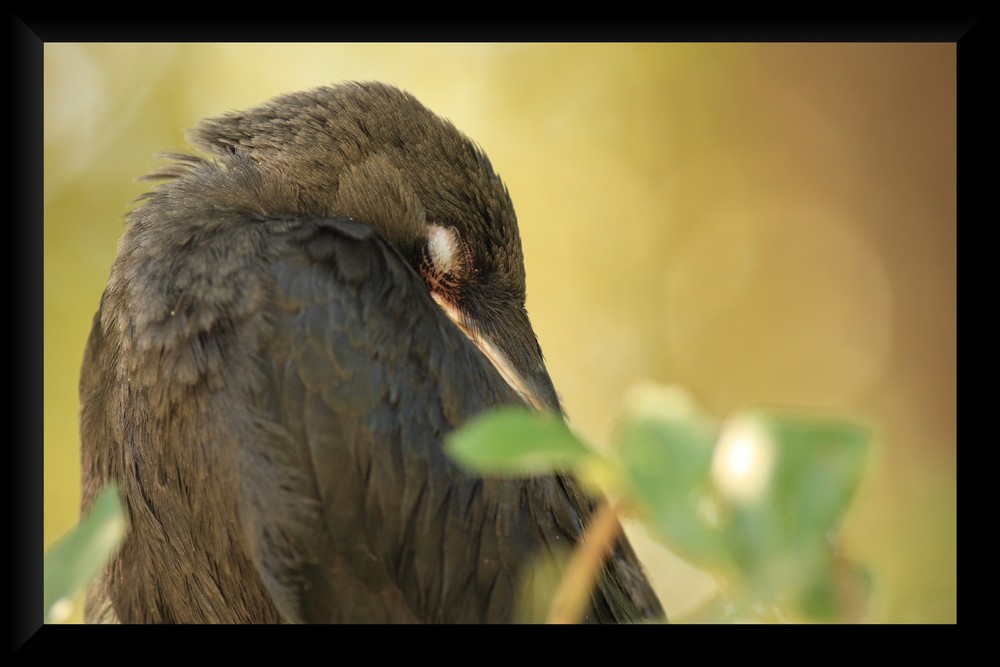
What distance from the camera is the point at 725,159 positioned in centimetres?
502

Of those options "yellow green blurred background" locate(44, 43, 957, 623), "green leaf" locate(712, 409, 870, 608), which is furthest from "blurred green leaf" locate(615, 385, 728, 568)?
"yellow green blurred background" locate(44, 43, 957, 623)

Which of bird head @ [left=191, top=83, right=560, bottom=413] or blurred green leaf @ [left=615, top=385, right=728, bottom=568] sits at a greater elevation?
bird head @ [left=191, top=83, right=560, bottom=413]

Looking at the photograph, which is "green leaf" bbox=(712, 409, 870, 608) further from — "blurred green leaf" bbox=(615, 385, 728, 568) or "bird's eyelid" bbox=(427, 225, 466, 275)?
"bird's eyelid" bbox=(427, 225, 466, 275)

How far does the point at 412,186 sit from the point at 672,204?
2825 mm

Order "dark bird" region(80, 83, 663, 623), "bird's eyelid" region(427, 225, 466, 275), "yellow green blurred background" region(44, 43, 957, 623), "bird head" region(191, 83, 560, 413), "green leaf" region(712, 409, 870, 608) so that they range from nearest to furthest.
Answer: "green leaf" region(712, 409, 870, 608) < "dark bird" region(80, 83, 663, 623) < "bird head" region(191, 83, 560, 413) < "bird's eyelid" region(427, 225, 466, 275) < "yellow green blurred background" region(44, 43, 957, 623)

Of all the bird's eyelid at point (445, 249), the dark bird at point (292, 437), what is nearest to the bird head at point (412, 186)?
the bird's eyelid at point (445, 249)

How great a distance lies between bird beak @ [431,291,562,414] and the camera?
7.63 ft

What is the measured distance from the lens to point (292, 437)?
1.87 meters

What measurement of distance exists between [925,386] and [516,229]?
2610mm

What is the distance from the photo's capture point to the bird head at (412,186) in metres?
2.44

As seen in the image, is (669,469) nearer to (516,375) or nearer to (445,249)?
(516,375)

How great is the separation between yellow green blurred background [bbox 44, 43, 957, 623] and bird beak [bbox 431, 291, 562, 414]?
4.56 feet

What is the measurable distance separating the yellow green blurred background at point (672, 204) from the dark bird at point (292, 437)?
1659 mm

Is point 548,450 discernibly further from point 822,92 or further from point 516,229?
point 822,92
